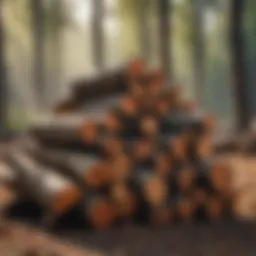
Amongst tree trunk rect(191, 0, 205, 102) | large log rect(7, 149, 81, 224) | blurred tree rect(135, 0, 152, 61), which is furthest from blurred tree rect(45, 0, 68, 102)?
large log rect(7, 149, 81, 224)

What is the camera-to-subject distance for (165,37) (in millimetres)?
7707

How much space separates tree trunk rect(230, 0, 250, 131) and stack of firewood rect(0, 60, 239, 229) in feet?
9.04

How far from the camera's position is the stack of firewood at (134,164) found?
4.27 metres

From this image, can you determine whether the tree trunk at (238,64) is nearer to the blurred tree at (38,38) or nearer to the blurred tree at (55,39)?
the blurred tree at (55,39)

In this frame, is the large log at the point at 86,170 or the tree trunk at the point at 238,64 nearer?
the large log at the point at 86,170

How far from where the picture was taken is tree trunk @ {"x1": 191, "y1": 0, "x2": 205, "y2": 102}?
24.5 ft

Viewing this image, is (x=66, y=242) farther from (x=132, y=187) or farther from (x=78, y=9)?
(x=78, y=9)

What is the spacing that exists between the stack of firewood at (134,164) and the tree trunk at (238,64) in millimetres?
2756

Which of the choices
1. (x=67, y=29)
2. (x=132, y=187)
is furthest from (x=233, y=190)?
(x=67, y=29)

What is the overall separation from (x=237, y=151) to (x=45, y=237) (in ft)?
11.3

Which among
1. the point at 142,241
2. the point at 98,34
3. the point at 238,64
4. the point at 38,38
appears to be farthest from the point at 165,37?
the point at 142,241

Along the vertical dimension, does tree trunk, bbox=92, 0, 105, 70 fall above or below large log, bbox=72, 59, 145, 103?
above

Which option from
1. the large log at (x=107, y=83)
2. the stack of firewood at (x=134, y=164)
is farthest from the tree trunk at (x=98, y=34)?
the stack of firewood at (x=134, y=164)

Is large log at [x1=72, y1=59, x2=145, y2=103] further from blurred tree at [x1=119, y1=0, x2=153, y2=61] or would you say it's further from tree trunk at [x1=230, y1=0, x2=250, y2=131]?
tree trunk at [x1=230, y1=0, x2=250, y2=131]
